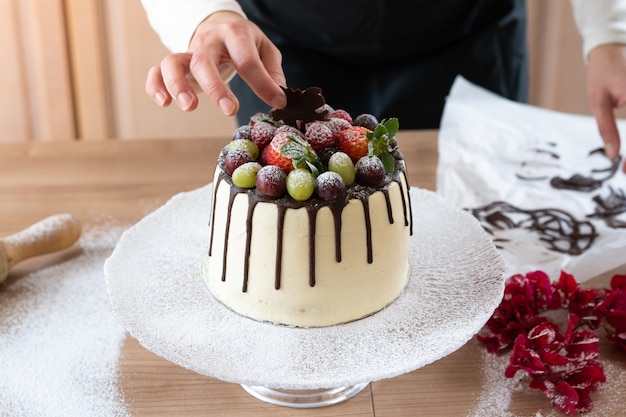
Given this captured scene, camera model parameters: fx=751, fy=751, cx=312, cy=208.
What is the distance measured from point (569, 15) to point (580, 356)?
2086 mm

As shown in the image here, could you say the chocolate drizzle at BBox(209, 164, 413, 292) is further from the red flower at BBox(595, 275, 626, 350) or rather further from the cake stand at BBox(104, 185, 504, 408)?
the red flower at BBox(595, 275, 626, 350)

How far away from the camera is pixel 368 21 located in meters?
1.83

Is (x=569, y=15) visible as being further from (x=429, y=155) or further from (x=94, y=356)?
(x=94, y=356)

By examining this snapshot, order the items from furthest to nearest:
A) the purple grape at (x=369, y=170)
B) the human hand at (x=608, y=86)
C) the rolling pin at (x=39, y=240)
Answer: the human hand at (x=608, y=86)
the rolling pin at (x=39, y=240)
the purple grape at (x=369, y=170)

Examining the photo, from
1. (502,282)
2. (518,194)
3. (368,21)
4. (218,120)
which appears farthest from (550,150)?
(218,120)

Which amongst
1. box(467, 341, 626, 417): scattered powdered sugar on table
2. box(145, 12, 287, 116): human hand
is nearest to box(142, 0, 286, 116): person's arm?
box(145, 12, 287, 116): human hand

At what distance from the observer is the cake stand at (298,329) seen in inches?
35.7

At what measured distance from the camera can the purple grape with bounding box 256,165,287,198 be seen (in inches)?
38.4

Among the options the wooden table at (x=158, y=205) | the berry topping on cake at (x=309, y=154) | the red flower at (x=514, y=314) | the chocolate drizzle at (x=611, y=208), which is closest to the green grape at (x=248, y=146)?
the berry topping on cake at (x=309, y=154)

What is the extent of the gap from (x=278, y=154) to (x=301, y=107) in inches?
4.2

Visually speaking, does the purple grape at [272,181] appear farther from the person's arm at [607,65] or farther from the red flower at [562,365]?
the person's arm at [607,65]

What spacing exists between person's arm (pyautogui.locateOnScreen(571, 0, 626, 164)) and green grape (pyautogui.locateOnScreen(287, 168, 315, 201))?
0.85 metres

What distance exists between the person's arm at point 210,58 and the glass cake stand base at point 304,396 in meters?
0.39

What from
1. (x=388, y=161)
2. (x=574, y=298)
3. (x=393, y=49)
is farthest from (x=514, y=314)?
(x=393, y=49)
